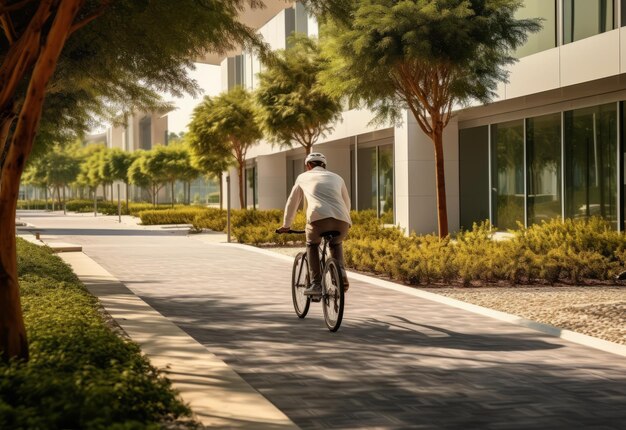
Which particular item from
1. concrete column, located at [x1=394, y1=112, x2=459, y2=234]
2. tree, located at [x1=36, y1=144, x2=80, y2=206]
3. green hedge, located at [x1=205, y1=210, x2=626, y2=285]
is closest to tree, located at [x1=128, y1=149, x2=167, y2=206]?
tree, located at [x1=36, y1=144, x2=80, y2=206]

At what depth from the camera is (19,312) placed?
6.32 metres

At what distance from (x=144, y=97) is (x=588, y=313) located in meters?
6.73

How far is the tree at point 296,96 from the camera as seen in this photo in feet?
91.7

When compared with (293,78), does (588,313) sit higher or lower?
lower

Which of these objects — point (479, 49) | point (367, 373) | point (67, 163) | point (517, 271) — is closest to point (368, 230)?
point (479, 49)

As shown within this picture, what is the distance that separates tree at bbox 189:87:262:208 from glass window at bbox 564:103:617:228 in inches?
652

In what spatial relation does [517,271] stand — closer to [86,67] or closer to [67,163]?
[86,67]

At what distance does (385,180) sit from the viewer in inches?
1457

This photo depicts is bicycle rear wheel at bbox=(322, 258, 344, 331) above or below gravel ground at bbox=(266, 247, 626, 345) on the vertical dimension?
above

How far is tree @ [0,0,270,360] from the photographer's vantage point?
20.9ft

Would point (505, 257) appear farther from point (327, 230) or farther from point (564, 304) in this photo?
point (327, 230)

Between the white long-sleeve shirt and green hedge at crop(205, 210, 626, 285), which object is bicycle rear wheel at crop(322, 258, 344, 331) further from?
green hedge at crop(205, 210, 626, 285)

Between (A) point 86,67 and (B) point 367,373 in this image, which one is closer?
(B) point 367,373

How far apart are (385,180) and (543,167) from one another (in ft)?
40.0
